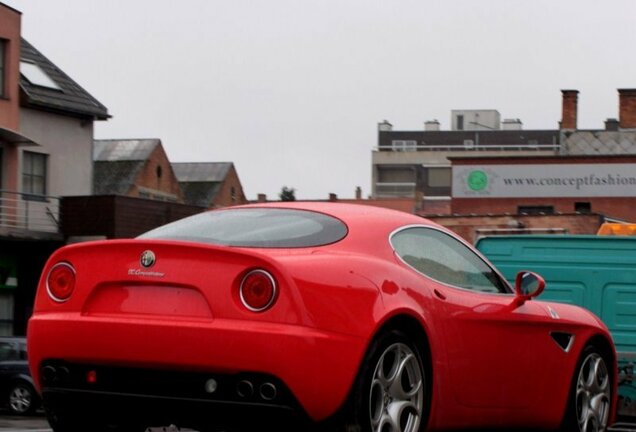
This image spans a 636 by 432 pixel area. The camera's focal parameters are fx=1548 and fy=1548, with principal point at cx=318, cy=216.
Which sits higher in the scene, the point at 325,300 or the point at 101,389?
the point at 325,300

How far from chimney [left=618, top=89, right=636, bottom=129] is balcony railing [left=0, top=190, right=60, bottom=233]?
4862 centimetres

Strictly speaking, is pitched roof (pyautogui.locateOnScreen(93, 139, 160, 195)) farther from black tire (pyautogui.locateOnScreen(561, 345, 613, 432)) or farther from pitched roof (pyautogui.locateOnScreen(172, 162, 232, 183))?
black tire (pyautogui.locateOnScreen(561, 345, 613, 432))

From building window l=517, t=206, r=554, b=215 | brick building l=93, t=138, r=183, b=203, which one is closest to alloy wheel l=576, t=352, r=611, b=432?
brick building l=93, t=138, r=183, b=203

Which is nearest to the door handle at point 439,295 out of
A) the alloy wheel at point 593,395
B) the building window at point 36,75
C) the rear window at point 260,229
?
the rear window at point 260,229

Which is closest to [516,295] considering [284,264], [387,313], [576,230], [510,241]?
[387,313]

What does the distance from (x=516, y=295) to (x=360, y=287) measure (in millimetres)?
1896

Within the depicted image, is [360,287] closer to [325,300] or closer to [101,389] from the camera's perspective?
[325,300]

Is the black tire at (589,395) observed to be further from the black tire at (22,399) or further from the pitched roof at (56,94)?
the pitched roof at (56,94)

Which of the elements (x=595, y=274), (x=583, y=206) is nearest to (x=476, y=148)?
(x=583, y=206)

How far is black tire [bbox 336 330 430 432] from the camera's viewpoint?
24.0ft

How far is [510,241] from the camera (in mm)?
13203

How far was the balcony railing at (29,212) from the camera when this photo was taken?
40.1m

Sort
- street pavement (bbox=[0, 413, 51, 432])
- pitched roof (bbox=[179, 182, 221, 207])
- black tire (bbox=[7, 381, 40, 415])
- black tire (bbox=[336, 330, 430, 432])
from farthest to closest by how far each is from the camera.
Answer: pitched roof (bbox=[179, 182, 221, 207]), black tire (bbox=[7, 381, 40, 415]), street pavement (bbox=[0, 413, 51, 432]), black tire (bbox=[336, 330, 430, 432])

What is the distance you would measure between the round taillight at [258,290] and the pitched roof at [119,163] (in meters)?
54.6
